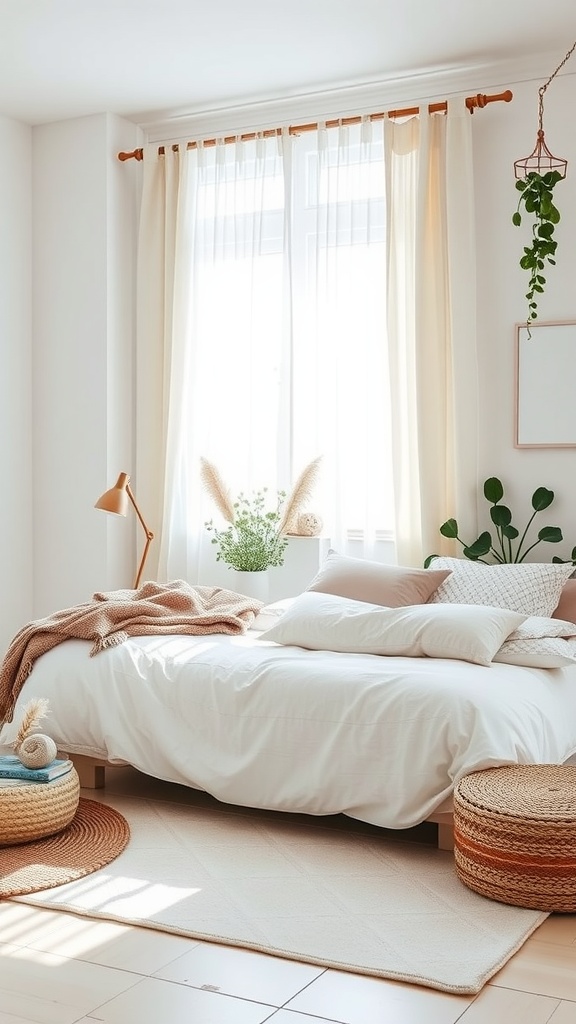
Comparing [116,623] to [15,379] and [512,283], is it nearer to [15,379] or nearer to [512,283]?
[15,379]

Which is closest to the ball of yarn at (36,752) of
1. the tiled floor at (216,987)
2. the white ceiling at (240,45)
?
the tiled floor at (216,987)

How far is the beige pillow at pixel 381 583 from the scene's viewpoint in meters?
4.07

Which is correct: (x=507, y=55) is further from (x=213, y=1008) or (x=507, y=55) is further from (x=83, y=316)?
(x=213, y=1008)

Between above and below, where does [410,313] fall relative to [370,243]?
below

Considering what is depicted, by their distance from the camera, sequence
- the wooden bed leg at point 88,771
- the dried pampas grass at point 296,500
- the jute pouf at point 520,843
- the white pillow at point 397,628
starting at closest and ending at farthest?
the jute pouf at point 520,843, the white pillow at point 397,628, the wooden bed leg at point 88,771, the dried pampas grass at point 296,500

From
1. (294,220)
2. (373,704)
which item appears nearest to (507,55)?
(294,220)

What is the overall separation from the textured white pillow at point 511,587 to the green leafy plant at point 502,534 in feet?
1.39

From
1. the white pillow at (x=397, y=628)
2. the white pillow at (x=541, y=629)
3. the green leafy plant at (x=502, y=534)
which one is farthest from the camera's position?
the green leafy plant at (x=502, y=534)

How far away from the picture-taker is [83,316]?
5531 mm

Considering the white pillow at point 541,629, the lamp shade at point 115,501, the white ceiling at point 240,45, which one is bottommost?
the white pillow at point 541,629

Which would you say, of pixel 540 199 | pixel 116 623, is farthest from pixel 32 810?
pixel 540 199

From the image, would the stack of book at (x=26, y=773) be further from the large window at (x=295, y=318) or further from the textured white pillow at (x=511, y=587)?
the large window at (x=295, y=318)

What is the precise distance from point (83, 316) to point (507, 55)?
2.33 m

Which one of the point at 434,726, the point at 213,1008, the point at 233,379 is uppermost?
the point at 233,379
